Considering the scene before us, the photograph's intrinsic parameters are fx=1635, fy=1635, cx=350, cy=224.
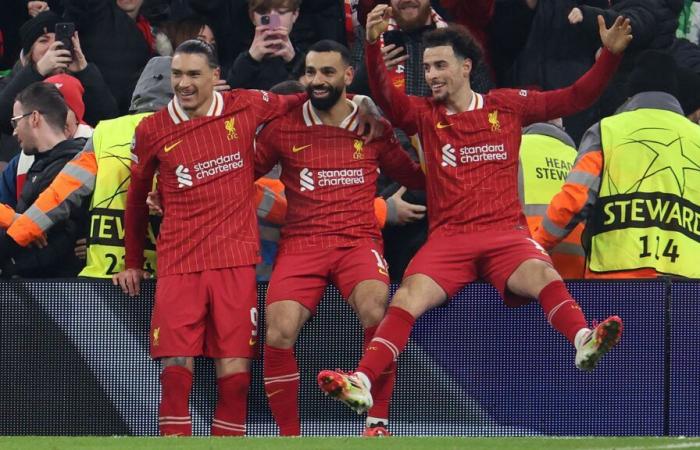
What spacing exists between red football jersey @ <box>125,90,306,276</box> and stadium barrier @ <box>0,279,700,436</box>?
1.40ft

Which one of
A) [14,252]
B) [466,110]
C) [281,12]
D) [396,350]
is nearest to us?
[396,350]

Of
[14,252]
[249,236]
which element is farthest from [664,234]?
[14,252]

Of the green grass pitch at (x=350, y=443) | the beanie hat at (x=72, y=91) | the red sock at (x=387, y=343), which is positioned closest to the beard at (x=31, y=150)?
the beanie hat at (x=72, y=91)

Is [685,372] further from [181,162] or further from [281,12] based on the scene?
[281,12]

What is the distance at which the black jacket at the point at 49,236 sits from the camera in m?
9.42

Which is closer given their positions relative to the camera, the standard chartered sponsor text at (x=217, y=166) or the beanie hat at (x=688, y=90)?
the standard chartered sponsor text at (x=217, y=166)

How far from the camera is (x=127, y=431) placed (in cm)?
900

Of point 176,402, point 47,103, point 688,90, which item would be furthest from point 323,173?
point 688,90

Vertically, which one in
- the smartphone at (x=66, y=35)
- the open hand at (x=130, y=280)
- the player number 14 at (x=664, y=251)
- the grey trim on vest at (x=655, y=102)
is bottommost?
the open hand at (x=130, y=280)

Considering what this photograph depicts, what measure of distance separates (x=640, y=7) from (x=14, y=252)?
4490mm

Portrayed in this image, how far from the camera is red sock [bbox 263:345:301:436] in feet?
27.9

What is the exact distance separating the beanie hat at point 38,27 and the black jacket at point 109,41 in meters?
0.16

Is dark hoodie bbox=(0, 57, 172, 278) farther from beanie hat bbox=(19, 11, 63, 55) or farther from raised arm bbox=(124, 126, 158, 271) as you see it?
beanie hat bbox=(19, 11, 63, 55)

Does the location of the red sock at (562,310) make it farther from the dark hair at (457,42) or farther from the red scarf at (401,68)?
the red scarf at (401,68)
